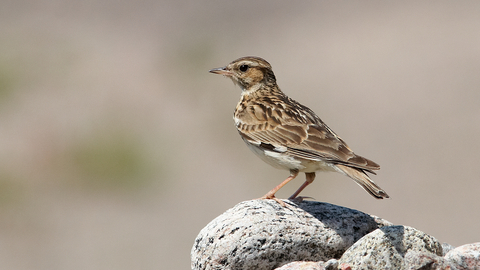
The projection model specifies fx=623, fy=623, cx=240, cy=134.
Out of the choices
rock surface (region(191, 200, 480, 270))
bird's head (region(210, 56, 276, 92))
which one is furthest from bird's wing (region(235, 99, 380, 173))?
rock surface (region(191, 200, 480, 270))

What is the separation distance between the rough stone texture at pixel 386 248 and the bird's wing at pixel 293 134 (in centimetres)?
73

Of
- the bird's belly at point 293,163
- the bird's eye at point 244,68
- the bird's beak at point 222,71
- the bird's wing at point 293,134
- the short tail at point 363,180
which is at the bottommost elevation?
the short tail at point 363,180

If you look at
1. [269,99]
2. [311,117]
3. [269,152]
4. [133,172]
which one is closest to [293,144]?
[269,152]

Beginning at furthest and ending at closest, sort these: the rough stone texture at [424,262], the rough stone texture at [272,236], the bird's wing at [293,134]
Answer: the bird's wing at [293,134]
the rough stone texture at [272,236]
the rough stone texture at [424,262]

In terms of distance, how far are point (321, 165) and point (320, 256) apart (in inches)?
41.3

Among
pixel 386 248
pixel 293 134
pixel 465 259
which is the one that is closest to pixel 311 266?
pixel 386 248

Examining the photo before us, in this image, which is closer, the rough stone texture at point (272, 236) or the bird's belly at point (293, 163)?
the rough stone texture at point (272, 236)

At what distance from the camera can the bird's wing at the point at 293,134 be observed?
696 cm

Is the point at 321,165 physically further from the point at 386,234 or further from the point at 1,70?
the point at 1,70

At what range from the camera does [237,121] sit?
8.52 meters

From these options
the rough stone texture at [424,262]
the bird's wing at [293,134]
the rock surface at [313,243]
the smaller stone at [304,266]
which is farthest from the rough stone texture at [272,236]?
the rough stone texture at [424,262]

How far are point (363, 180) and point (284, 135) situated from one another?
1.52 meters

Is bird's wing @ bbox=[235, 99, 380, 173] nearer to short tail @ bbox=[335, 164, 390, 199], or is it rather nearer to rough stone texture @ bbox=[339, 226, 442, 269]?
short tail @ bbox=[335, 164, 390, 199]

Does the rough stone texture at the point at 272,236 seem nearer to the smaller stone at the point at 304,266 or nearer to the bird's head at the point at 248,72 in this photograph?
the smaller stone at the point at 304,266
